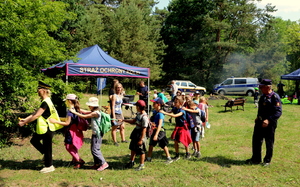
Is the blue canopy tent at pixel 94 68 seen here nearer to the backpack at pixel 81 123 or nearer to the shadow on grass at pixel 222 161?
the backpack at pixel 81 123

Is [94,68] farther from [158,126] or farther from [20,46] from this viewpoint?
[158,126]

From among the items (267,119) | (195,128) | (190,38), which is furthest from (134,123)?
(190,38)

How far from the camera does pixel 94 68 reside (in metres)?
9.26

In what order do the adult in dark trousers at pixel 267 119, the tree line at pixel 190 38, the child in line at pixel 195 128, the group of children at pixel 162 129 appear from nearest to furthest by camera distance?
the group of children at pixel 162 129, the adult in dark trousers at pixel 267 119, the child in line at pixel 195 128, the tree line at pixel 190 38

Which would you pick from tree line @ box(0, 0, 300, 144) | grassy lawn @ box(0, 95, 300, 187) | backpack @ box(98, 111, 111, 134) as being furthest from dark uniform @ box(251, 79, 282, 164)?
tree line @ box(0, 0, 300, 144)

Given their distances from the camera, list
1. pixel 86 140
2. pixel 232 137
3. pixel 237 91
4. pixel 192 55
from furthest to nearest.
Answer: pixel 192 55
pixel 237 91
pixel 232 137
pixel 86 140

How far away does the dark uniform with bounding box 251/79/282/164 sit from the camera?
17.4 ft

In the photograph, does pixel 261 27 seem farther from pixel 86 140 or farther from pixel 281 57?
pixel 86 140

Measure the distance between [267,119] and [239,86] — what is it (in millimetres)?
20945

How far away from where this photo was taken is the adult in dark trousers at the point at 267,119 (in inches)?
209

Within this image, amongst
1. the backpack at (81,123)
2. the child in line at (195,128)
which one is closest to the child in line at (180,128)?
the child in line at (195,128)

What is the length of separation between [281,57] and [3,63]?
1445 inches

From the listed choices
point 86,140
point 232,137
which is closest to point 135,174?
point 86,140

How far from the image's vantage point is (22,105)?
6.43 m
